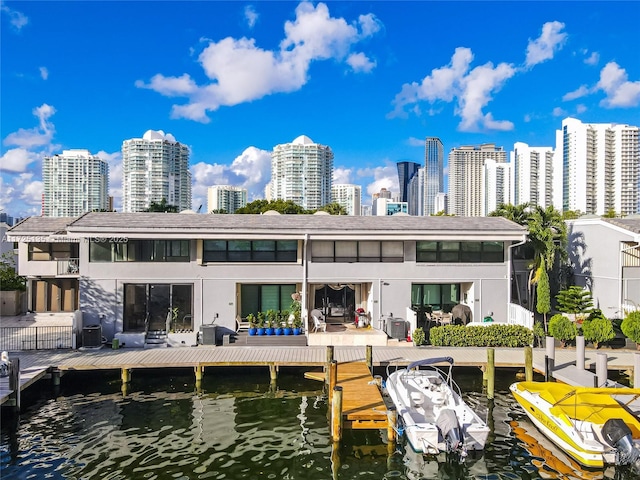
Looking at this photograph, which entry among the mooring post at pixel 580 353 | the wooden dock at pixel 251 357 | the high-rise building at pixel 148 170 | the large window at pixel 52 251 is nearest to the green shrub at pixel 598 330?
the wooden dock at pixel 251 357

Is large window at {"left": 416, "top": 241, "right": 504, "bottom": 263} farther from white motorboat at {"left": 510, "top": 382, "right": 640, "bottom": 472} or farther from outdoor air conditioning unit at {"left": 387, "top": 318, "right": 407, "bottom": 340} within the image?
white motorboat at {"left": 510, "top": 382, "right": 640, "bottom": 472}

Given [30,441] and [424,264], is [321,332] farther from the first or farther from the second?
[30,441]

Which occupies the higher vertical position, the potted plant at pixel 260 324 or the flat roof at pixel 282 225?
the flat roof at pixel 282 225

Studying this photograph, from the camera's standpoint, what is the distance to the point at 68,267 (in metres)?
Result: 24.9

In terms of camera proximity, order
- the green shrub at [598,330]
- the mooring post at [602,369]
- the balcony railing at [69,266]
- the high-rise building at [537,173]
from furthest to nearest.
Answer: the high-rise building at [537,173], the balcony railing at [69,266], the green shrub at [598,330], the mooring post at [602,369]

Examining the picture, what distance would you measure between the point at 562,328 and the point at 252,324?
13.5 meters

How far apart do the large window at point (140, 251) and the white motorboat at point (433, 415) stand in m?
11.2

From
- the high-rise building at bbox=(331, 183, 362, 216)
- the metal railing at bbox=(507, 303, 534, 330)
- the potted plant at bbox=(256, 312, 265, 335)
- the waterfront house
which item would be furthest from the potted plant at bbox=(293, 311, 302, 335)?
the high-rise building at bbox=(331, 183, 362, 216)

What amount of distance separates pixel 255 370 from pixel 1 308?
18397 mm

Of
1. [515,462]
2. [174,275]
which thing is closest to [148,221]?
[174,275]

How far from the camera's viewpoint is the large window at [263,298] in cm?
2161

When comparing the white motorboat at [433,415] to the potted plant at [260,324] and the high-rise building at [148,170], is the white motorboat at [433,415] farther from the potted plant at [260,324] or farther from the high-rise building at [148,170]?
the high-rise building at [148,170]

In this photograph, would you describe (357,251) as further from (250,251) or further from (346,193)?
(346,193)

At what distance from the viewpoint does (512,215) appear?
25.7 m
